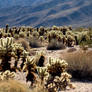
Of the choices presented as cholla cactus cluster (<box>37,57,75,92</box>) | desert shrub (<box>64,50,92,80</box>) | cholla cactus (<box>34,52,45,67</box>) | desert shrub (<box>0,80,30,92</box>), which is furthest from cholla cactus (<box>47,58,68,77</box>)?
cholla cactus (<box>34,52,45,67</box>)

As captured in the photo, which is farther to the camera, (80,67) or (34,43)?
(34,43)

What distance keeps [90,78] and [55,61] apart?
259 centimetres

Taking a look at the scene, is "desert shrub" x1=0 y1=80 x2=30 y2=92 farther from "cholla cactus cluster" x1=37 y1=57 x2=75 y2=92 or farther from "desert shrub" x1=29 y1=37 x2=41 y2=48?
"desert shrub" x1=29 y1=37 x2=41 y2=48

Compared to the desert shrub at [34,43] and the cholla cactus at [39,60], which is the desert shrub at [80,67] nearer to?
the cholla cactus at [39,60]

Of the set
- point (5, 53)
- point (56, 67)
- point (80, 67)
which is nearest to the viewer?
point (56, 67)

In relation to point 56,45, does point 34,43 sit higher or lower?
higher

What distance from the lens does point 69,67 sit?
36.6 ft

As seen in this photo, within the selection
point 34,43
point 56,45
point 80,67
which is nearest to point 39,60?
point 80,67

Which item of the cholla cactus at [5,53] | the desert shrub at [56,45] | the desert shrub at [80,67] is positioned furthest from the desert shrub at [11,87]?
the desert shrub at [56,45]

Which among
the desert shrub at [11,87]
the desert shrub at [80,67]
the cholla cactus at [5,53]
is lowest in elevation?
the desert shrub at [80,67]

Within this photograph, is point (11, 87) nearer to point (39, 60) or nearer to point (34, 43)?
point (39, 60)

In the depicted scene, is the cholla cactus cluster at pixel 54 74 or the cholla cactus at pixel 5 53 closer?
the cholla cactus cluster at pixel 54 74

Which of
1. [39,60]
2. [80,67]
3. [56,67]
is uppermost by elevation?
[56,67]

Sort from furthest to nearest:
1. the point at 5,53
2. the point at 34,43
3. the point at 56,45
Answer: the point at 34,43 → the point at 56,45 → the point at 5,53
